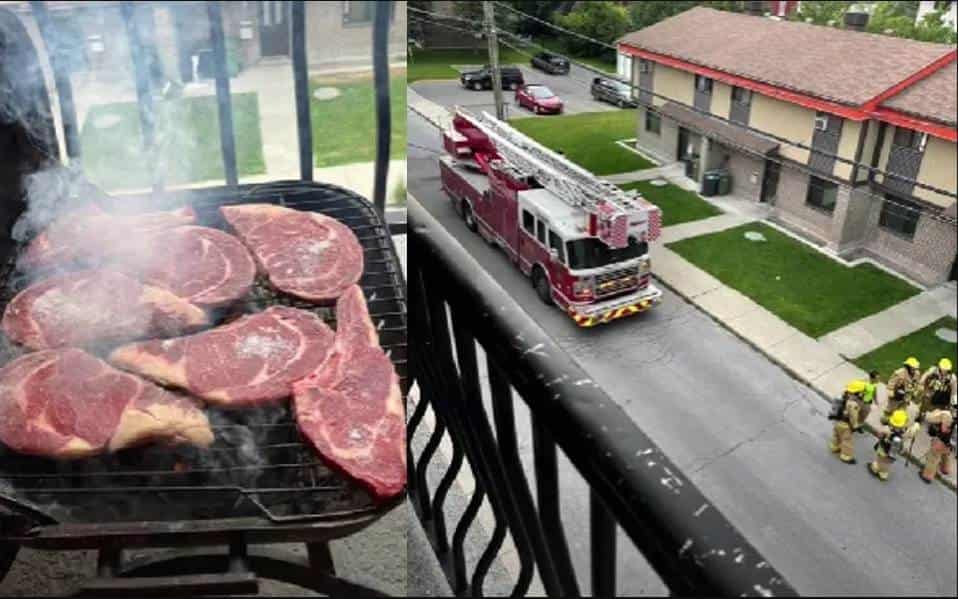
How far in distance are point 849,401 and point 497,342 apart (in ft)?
0.64

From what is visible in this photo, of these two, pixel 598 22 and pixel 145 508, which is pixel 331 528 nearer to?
pixel 145 508

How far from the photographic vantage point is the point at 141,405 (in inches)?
48.7

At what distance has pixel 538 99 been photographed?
717 millimetres

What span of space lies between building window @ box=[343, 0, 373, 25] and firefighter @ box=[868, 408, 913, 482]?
2.62 ft

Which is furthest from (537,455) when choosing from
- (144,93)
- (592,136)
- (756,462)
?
(144,93)

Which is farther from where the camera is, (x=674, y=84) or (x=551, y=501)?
(x=674, y=84)

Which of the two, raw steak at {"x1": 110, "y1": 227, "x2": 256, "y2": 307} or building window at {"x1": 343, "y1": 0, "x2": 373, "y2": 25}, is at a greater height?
building window at {"x1": 343, "y1": 0, "x2": 373, "y2": 25}

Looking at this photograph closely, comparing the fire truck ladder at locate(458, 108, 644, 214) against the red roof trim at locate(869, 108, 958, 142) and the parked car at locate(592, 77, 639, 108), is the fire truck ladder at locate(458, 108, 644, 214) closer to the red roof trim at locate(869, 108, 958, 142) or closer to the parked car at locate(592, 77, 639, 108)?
the parked car at locate(592, 77, 639, 108)

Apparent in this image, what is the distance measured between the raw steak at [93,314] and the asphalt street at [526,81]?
824 mm

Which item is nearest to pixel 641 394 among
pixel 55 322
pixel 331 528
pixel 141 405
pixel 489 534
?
pixel 489 534

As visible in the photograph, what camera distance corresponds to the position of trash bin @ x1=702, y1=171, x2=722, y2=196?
59cm

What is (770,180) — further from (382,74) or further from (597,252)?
(382,74)

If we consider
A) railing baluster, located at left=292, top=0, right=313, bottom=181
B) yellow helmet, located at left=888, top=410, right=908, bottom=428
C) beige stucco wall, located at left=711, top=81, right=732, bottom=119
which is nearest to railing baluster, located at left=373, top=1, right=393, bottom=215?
railing baluster, located at left=292, top=0, right=313, bottom=181

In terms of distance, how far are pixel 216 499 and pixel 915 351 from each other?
916 mm
